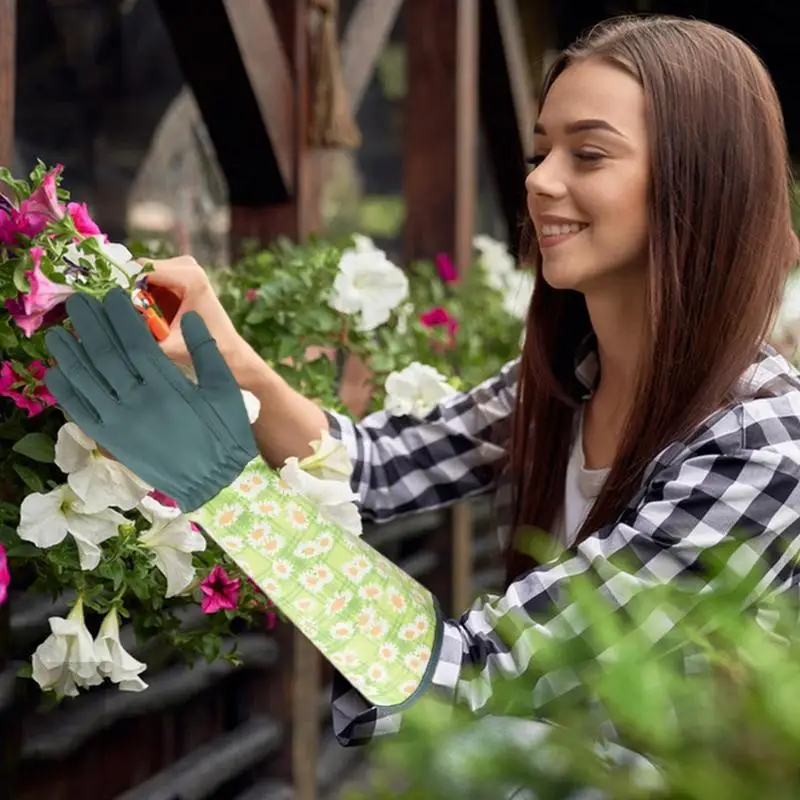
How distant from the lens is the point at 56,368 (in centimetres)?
115

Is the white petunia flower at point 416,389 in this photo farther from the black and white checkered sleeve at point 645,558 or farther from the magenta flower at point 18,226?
the magenta flower at point 18,226

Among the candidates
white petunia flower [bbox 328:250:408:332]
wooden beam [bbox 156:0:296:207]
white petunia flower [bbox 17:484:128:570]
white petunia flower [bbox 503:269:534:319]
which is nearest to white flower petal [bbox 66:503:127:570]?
white petunia flower [bbox 17:484:128:570]

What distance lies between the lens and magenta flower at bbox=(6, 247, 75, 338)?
1.14m

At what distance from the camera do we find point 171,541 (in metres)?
Answer: 1.21

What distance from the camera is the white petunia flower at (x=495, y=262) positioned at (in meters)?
3.01

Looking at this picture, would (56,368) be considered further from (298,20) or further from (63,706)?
(298,20)

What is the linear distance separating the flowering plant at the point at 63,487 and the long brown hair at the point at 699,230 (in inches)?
19.8

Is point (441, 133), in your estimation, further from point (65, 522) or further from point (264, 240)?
point (65, 522)

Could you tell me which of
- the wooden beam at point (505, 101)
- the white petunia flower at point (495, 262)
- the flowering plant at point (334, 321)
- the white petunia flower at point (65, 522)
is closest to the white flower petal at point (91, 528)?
the white petunia flower at point (65, 522)

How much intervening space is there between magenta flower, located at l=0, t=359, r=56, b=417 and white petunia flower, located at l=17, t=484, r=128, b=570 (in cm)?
8

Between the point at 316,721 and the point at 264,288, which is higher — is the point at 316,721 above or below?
below

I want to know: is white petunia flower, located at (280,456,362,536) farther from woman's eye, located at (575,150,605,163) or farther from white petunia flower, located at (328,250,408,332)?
white petunia flower, located at (328,250,408,332)

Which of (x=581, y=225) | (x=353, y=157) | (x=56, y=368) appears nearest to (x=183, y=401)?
(x=56, y=368)

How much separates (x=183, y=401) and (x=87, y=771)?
92 centimetres
